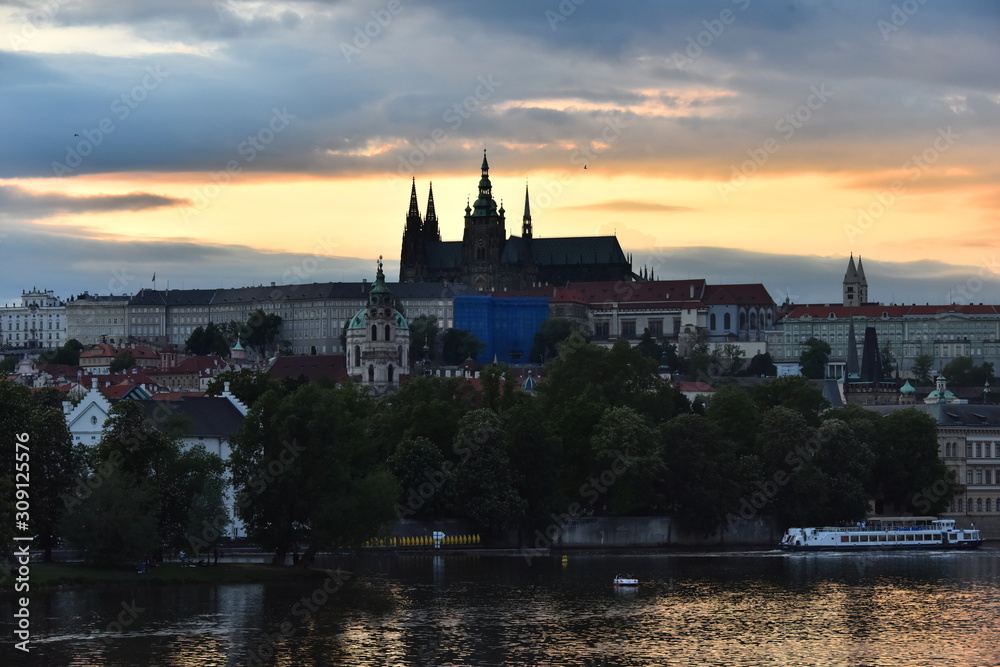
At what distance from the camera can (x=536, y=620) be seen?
69125 mm

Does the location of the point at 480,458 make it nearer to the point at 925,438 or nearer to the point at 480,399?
the point at 480,399

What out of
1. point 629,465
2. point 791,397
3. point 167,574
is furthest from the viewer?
point 791,397

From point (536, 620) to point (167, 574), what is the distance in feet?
51.2

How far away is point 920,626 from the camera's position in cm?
6975

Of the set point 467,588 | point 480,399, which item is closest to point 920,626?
point 467,588

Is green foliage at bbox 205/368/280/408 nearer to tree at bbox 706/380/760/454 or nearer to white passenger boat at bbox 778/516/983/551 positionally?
tree at bbox 706/380/760/454

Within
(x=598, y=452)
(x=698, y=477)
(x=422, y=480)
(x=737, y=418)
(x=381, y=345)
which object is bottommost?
(x=698, y=477)

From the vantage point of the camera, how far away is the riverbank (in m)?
72.1

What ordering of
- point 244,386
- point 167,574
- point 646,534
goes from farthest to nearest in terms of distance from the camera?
point 244,386, point 646,534, point 167,574

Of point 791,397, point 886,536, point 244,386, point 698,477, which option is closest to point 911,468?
point 886,536

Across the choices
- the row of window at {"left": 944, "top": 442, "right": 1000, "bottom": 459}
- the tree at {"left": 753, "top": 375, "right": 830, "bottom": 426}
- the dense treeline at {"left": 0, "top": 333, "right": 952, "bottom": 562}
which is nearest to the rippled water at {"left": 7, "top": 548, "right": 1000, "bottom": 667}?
the dense treeline at {"left": 0, "top": 333, "right": 952, "bottom": 562}

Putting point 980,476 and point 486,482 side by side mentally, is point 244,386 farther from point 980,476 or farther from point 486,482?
point 980,476

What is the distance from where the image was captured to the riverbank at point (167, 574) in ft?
237

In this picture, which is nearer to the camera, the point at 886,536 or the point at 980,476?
the point at 886,536
